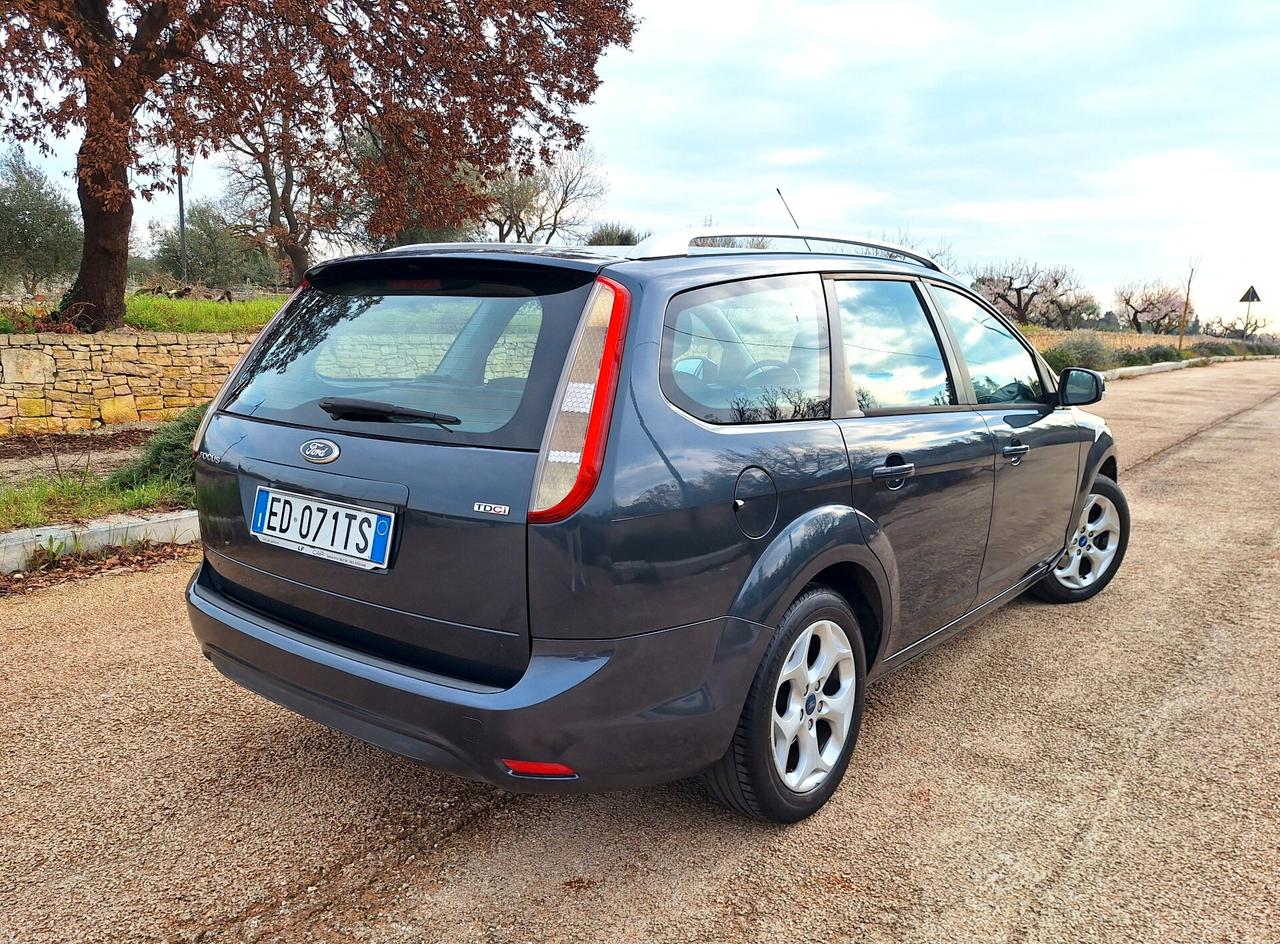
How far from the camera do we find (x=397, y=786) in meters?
2.77

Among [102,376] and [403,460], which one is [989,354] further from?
[102,376]

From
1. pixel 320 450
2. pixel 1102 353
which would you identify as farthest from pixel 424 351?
pixel 1102 353

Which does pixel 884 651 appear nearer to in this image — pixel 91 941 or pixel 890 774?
pixel 890 774

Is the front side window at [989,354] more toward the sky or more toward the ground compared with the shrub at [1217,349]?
more toward the sky

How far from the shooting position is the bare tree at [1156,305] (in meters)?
65.9

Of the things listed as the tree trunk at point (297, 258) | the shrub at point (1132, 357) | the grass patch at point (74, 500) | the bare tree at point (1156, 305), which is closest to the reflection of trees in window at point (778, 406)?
the grass patch at point (74, 500)

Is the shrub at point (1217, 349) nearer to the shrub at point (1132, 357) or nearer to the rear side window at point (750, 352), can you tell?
the shrub at point (1132, 357)

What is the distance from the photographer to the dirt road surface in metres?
2.18

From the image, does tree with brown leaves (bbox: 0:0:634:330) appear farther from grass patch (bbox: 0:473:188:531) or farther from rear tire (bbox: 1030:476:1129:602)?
rear tire (bbox: 1030:476:1129:602)

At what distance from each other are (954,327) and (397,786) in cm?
264

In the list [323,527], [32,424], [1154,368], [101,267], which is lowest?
[32,424]

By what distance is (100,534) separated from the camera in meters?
5.05

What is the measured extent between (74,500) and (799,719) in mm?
5136

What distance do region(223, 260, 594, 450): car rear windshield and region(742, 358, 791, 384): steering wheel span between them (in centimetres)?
53
